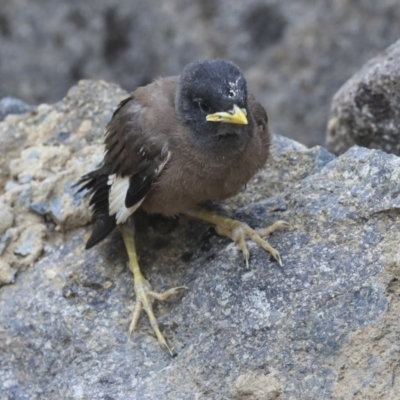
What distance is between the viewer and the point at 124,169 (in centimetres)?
469

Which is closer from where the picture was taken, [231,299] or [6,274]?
[231,299]

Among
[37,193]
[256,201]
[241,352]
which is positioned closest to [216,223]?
[256,201]

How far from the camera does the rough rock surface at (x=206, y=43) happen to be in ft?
24.0

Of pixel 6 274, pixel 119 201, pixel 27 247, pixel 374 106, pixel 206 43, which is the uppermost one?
pixel 206 43

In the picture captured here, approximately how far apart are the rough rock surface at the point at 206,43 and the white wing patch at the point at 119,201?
9.18 feet

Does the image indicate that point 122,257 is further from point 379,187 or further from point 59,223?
point 379,187

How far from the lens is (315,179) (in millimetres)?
4488

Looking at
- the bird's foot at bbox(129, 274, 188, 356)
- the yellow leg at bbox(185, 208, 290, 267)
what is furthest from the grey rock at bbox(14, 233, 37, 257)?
the yellow leg at bbox(185, 208, 290, 267)

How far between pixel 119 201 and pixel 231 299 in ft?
3.11

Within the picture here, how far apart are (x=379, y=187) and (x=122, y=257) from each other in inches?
58.2

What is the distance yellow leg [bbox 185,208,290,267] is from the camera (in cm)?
427

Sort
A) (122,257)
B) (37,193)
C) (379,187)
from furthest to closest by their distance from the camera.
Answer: (37,193) < (122,257) < (379,187)

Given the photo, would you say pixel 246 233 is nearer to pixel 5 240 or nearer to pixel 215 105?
pixel 215 105

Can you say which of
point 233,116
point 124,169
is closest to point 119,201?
point 124,169
